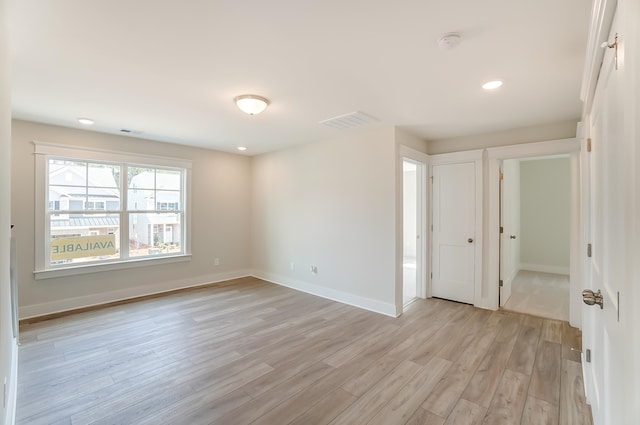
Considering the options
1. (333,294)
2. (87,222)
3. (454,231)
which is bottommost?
(333,294)

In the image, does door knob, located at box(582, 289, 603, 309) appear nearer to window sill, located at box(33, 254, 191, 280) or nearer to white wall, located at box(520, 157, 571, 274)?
window sill, located at box(33, 254, 191, 280)

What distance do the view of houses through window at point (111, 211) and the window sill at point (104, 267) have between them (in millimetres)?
99

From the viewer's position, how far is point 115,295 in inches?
176

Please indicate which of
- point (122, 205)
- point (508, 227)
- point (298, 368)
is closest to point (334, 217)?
point (298, 368)

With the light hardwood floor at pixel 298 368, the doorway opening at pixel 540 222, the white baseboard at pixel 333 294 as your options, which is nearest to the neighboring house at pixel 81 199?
the light hardwood floor at pixel 298 368

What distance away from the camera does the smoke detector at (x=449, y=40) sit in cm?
186

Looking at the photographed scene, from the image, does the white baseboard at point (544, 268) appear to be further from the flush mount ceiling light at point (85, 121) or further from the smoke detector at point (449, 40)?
the flush mount ceiling light at point (85, 121)

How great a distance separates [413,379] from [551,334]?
2025 millimetres

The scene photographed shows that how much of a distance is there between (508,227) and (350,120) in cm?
347

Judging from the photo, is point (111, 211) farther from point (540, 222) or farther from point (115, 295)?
point (540, 222)

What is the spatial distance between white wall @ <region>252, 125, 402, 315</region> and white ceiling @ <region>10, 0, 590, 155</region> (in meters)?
0.88

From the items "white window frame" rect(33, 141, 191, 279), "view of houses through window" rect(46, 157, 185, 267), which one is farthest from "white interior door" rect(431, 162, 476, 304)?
"view of houses through window" rect(46, 157, 185, 267)

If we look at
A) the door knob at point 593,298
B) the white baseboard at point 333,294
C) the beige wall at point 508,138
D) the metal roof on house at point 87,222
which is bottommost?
the white baseboard at point 333,294

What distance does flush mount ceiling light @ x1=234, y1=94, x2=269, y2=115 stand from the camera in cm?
287
